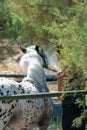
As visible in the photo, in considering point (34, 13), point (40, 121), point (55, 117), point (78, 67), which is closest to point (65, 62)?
point (78, 67)

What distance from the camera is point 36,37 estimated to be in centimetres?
491

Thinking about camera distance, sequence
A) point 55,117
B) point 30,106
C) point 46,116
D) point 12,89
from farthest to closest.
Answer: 1. point 55,117
2. point 46,116
3. point 30,106
4. point 12,89

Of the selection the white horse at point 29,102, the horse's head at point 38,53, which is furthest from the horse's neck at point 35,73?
the horse's head at point 38,53

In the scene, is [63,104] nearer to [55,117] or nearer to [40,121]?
[40,121]

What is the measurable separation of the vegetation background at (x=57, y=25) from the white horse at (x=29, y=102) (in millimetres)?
211

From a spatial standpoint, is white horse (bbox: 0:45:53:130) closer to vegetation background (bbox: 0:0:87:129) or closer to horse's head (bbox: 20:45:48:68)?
horse's head (bbox: 20:45:48:68)

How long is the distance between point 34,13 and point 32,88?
74 centimetres

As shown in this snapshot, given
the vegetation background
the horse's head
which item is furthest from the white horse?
the vegetation background

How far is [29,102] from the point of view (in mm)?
4543

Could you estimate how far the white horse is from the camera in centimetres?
423

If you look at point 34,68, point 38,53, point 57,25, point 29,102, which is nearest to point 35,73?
point 34,68

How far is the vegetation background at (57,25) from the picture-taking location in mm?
2947

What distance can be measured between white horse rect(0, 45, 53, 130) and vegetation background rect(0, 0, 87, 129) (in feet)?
0.69

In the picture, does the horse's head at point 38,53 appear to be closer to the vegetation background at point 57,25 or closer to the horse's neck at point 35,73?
the vegetation background at point 57,25
